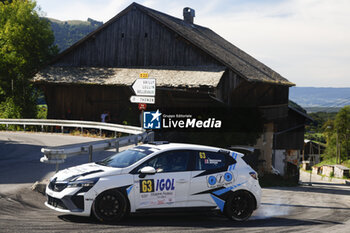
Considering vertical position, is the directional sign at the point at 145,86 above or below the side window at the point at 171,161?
above

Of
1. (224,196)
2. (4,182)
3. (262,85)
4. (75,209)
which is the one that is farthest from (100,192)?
(262,85)

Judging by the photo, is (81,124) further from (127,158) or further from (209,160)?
(209,160)

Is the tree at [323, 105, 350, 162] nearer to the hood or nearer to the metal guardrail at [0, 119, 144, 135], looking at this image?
the metal guardrail at [0, 119, 144, 135]

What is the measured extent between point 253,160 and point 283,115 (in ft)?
42.2

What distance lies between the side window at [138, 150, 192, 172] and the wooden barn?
15.7 meters

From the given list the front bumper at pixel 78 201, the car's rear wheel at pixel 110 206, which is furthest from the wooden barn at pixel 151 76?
the front bumper at pixel 78 201

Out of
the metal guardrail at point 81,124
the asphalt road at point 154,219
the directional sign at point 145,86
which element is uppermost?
the directional sign at point 145,86

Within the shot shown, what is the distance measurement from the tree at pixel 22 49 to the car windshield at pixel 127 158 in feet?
96.7

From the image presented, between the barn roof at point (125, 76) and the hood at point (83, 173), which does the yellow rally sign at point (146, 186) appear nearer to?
the hood at point (83, 173)

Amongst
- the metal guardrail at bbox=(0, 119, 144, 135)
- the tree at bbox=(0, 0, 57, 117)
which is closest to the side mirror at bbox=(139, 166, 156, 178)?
the metal guardrail at bbox=(0, 119, 144, 135)

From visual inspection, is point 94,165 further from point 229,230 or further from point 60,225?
point 229,230

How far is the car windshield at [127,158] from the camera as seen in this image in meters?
9.05

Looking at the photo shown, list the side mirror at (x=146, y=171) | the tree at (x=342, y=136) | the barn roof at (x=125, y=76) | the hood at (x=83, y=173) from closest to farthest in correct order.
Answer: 1. the hood at (x=83, y=173)
2. the side mirror at (x=146, y=171)
3. the barn roof at (x=125, y=76)
4. the tree at (x=342, y=136)

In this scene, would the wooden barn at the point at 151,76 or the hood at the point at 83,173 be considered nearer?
the hood at the point at 83,173
